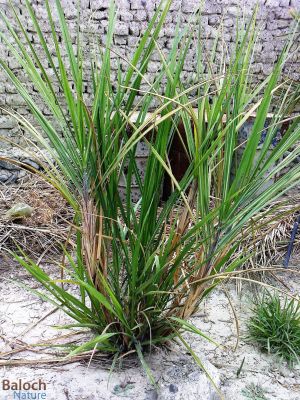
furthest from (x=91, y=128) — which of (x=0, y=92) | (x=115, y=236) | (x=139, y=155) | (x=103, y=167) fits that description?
(x=0, y=92)

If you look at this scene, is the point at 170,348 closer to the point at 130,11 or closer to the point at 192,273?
the point at 192,273

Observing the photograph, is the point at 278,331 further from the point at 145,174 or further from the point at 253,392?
the point at 145,174

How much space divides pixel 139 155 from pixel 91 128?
176cm

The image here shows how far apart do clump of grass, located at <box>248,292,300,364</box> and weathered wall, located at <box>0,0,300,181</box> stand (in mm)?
2733

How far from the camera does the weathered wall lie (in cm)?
406

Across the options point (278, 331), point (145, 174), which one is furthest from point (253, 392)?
point (145, 174)

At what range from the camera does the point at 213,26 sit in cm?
439

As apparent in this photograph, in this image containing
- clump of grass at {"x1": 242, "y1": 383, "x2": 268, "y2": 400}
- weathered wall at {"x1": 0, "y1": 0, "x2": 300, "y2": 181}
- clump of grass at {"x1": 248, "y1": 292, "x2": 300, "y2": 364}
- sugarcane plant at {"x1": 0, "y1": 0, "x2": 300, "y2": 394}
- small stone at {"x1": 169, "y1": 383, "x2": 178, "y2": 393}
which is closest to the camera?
sugarcane plant at {"x1": 0, "y1": 0, "x2": 300, "y2": 394}

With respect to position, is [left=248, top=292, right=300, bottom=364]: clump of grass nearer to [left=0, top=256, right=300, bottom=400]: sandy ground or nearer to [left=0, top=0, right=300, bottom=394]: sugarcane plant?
[left=0, top=256, right=300, bottom=400]: sandy ground

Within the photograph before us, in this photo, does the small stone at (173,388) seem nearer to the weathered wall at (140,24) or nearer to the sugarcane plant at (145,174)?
the sugarcane plant at (145,174)

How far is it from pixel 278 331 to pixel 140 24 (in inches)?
126

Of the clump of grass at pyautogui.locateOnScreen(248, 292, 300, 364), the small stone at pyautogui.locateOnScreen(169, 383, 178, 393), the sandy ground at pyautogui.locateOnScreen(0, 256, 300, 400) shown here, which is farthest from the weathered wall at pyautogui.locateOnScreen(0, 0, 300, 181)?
the small stone at pyautogui.locateOnScreen(169, 383, 178, 393)

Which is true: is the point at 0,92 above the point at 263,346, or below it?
above

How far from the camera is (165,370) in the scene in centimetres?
156
